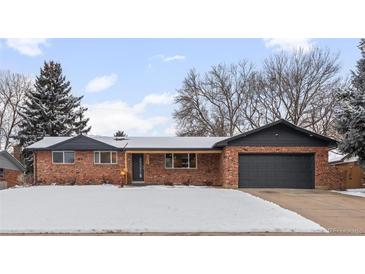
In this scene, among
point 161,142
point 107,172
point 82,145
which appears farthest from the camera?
point 161,142

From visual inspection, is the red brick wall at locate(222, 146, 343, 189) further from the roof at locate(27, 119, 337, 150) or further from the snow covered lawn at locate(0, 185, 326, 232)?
the snow covered lawn at locate(0, 185, 326, 232)

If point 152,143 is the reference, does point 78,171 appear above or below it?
below

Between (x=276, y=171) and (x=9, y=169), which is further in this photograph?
(x=9, y=169)

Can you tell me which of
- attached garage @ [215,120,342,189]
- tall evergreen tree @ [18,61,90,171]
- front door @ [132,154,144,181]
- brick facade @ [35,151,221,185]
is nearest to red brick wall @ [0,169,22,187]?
tall evergreen tree @ [18,61,90,171]

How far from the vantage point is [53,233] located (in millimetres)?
8930

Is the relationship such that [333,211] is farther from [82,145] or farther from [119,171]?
[82,145]

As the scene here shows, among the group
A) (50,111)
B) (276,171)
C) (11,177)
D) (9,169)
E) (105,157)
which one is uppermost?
(50,111)

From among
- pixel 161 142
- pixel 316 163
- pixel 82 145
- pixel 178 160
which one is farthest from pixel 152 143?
pixel 316 163

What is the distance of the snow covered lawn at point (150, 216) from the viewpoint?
9305 millimetres

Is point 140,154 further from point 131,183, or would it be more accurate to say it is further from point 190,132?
point 190,132

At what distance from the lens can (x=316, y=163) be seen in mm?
21641

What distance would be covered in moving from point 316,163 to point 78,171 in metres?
13.3

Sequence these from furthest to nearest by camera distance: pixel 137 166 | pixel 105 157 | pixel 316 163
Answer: pixel 137 166 < pixel 105 157 < pixel 316 163

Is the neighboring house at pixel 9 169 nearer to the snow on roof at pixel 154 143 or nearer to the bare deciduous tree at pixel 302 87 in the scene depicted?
the snow on roof at pixel 154 143
